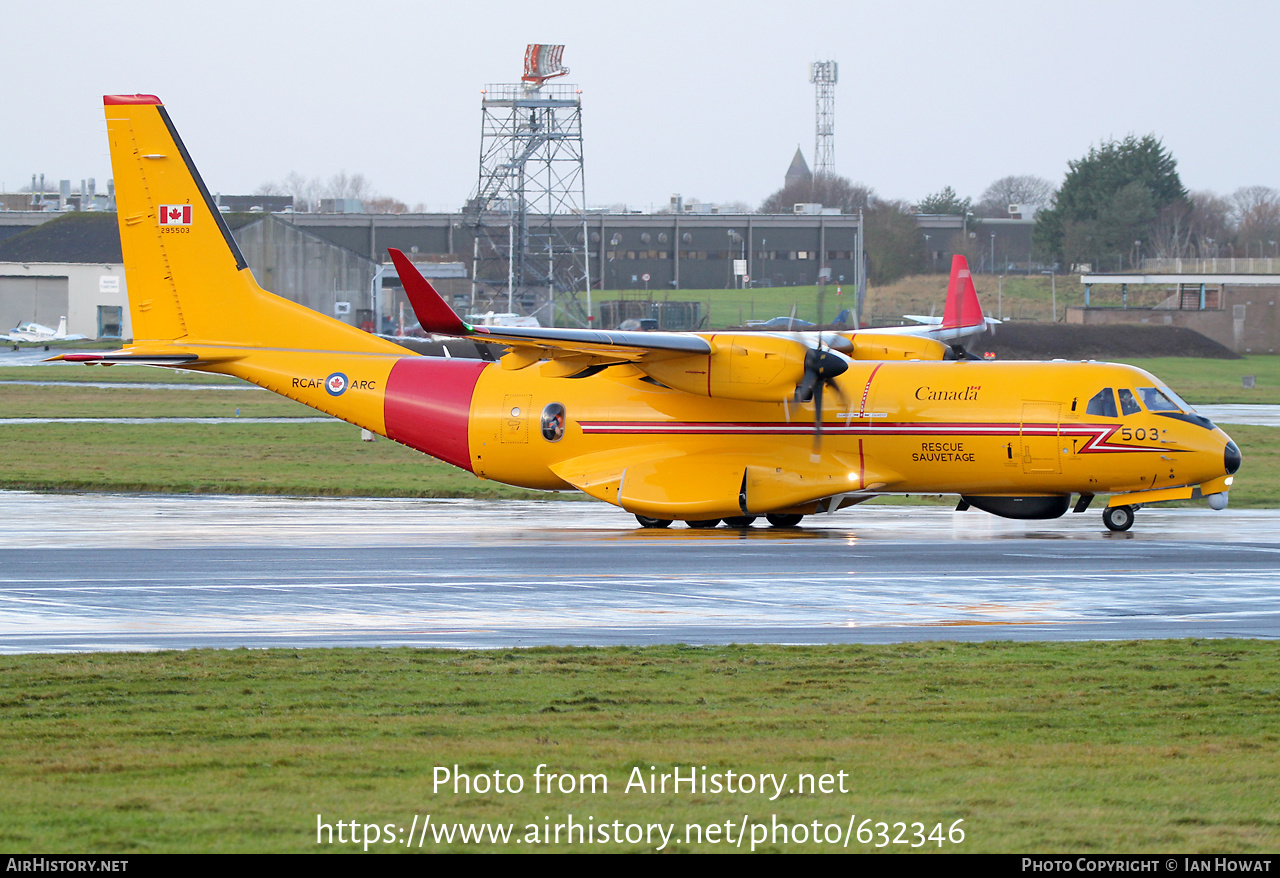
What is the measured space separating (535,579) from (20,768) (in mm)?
9049

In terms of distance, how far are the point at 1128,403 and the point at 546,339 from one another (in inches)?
360

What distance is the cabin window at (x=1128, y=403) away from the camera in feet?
68.8

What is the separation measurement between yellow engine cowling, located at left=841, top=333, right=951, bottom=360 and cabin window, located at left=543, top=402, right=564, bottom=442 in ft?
19.2

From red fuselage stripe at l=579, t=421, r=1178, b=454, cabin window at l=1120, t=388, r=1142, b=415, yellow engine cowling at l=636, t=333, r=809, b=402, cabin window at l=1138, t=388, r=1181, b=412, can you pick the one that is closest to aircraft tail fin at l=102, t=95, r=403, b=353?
red fuselage stripe at l=579, t=421, r=1178, b=454

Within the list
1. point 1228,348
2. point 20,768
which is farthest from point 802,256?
Answer: point 20,768

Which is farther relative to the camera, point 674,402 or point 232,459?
point 232,459

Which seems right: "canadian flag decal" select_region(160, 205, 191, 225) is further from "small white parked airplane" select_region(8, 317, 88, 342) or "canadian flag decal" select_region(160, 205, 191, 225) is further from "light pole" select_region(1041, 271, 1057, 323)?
"light pole" select_region(1041, 271, 1057, 323)

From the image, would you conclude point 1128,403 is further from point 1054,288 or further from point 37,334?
point 1054,288

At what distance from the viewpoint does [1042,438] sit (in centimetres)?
2098

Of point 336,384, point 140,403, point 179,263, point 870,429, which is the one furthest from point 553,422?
point 140,403

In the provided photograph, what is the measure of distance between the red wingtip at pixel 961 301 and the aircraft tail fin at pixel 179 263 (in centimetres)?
1144

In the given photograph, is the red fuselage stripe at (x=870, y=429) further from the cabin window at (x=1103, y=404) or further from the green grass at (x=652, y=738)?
the green grass at (x=652, y=738)

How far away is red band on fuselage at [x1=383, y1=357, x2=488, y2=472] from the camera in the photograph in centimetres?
2388

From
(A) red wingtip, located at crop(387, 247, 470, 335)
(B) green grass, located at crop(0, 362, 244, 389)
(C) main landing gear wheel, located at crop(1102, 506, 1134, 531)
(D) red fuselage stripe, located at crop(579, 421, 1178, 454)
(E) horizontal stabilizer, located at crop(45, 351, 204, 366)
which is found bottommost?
(B) green grass, located at crop(0, 362, 244, 389)
